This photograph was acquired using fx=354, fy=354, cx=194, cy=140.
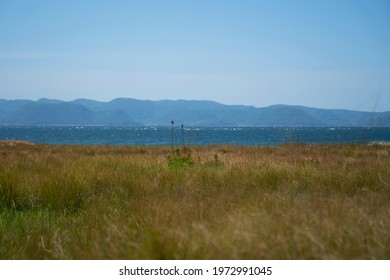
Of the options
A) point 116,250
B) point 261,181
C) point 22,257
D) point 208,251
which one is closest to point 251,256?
point 208,251

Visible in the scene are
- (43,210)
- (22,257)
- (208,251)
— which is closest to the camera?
(208,251)

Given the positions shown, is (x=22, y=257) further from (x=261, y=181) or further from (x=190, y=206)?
(x=261, y=181)

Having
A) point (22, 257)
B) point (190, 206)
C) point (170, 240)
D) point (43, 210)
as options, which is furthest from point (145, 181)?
point (170, 240)

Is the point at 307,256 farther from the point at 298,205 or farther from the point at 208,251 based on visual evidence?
the point at 298,205

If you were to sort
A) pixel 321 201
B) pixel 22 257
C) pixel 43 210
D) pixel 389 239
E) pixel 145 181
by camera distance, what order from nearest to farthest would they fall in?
1. pixel 389 239
2. pixel 22 257
3. pixel 321 201
4. pixel 43 210
5. pixel 145 181

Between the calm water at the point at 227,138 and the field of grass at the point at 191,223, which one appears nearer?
the field of grass at the point at 191,223

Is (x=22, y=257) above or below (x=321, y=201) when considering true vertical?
below

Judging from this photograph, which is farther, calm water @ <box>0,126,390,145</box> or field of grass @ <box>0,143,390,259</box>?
calm water @ <box>0,126,390,145</box>

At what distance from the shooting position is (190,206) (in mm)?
3965

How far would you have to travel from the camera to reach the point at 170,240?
2.85 metres

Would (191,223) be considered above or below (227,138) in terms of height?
above

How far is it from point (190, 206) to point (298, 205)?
120 cm

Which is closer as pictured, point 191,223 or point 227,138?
point 191,223

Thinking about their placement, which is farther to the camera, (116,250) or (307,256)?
(116,250)
